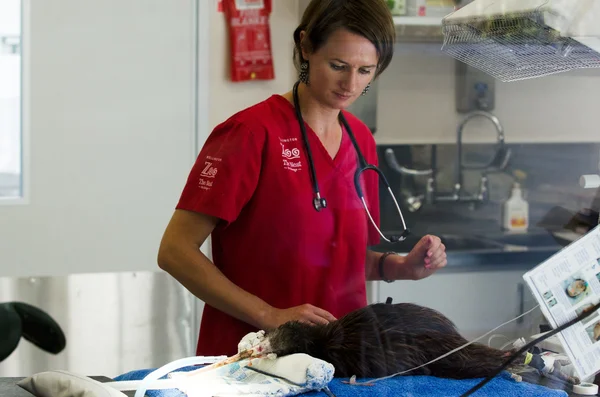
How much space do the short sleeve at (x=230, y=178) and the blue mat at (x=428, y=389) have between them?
0.85ft

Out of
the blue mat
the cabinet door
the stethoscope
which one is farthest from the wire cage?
the blue mat

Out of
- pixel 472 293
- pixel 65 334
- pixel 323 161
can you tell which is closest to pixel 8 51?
pixel 65 334

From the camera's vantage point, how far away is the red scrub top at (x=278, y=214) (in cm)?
113

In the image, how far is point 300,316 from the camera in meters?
1.13

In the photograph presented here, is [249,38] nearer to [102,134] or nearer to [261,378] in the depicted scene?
[102,134]

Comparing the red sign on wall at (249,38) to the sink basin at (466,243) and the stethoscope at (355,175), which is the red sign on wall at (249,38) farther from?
the sink basin at (466,243)

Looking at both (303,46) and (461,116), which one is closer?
(303,46)

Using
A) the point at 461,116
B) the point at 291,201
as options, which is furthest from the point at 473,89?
the point at 291,201

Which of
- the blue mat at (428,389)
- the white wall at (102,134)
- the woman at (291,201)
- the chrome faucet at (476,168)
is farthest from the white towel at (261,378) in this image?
the chrome faucet at (476,168)

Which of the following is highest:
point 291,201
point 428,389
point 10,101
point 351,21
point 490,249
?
point 351,21

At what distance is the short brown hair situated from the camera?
3.62 feet

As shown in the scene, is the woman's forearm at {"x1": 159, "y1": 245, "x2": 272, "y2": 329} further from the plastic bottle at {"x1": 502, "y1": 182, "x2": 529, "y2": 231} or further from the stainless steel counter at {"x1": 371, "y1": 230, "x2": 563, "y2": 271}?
the plastic bottle at {"x1": 502, "y1": 182, "x2": 529, "y2": 231}

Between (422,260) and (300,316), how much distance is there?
8.8 inches

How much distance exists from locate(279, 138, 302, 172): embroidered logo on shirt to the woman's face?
0.08 m
